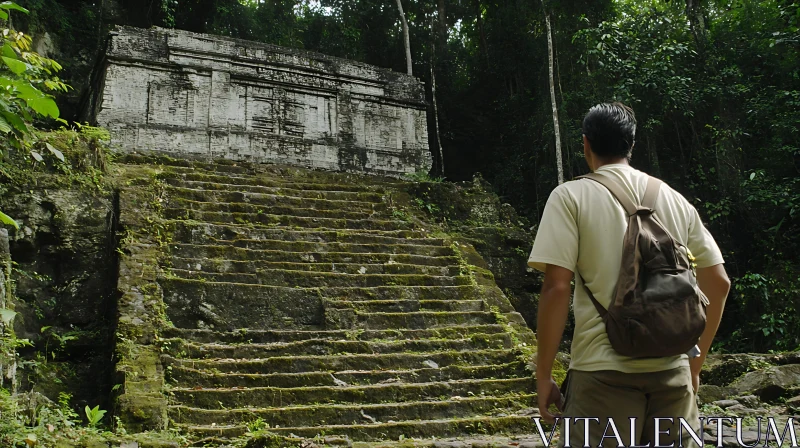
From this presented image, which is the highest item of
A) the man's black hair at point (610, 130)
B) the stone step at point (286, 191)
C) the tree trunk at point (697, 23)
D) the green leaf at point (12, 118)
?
the tree trunk at point (697, 23)

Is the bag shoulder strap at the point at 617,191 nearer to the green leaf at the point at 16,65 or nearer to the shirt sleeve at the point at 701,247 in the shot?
the shirt sleeve at the point at 701,247

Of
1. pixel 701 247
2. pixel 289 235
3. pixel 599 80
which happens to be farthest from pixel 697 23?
pixel 701 247

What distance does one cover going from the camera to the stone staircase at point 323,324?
5887mm

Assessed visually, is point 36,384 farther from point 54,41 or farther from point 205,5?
point 205,5

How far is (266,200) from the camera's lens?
9.73 meters

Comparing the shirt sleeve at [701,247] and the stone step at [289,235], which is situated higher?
the stone step at [289,235]

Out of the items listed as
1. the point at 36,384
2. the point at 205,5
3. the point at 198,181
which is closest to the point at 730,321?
the point at 198,181

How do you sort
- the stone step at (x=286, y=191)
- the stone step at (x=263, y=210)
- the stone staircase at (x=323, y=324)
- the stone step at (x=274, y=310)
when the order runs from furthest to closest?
the stone step at (x=286, y=191) → the stone step at (x=263, y=210) → the stone step at (x=274, y=310) → the stone staircase at (x=323, y=324)

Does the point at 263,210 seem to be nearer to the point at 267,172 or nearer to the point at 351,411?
the point at 267,172

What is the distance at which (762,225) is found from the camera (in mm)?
11812

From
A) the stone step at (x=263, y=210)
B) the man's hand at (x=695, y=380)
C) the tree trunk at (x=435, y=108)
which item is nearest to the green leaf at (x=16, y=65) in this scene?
the man's hand at (x=695, y=380)

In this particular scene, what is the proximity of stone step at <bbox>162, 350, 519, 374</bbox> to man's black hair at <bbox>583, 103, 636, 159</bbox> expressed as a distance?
465 centimetres

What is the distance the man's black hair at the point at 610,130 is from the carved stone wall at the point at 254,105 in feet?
36.8

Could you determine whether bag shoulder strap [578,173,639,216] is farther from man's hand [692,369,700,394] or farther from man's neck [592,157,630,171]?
man's hand [692,369,700,394]
